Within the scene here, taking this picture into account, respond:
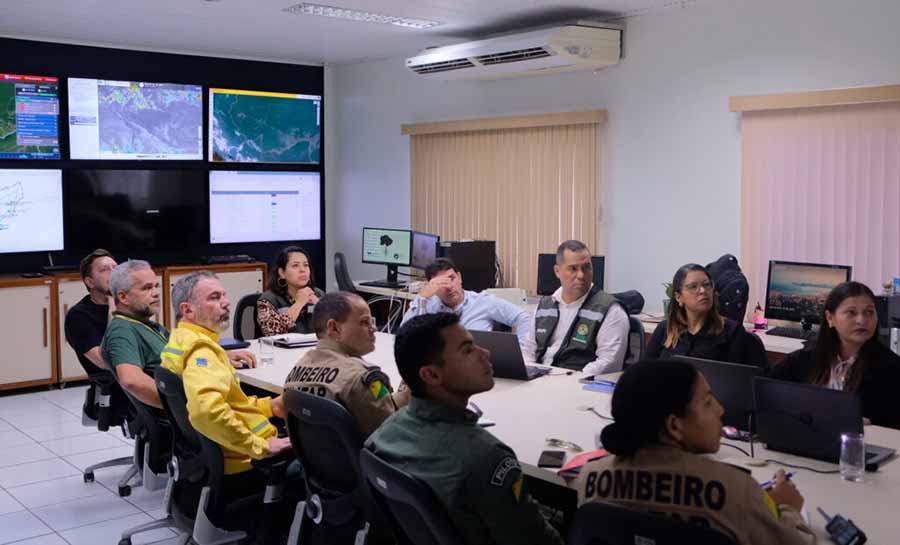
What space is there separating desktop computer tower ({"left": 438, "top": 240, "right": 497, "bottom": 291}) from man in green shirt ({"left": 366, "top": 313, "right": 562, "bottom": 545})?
16.5 feet

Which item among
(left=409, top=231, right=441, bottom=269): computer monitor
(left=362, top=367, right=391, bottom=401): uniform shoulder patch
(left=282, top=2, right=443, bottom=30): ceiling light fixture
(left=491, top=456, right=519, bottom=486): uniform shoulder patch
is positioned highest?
(left=282, top=2, right=443, bottom=30): ceiling light fixture

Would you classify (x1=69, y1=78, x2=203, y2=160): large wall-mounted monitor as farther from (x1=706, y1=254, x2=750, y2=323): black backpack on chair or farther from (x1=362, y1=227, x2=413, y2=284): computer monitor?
(x1=706, y1=254, x2=750, y2=323): black backpack on chair

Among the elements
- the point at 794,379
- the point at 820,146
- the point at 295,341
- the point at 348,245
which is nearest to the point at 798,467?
the point at 794,379

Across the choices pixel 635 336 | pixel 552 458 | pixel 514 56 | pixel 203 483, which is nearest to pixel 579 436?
pixel 552 458

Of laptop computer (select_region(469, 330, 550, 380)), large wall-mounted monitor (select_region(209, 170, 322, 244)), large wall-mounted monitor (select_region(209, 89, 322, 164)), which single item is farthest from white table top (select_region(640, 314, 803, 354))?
large wall-mounted monitor (select_region(209, 89, 322, 164))

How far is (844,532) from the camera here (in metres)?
2.32

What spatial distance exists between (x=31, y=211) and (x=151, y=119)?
1.31 meters

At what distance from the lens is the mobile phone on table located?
2959 millimetres

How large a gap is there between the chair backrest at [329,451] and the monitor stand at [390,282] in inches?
202

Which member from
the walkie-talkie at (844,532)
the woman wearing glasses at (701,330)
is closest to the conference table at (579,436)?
the walkie-talkie at (844,532)

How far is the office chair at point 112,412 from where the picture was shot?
192 inches

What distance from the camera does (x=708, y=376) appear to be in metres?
3.31

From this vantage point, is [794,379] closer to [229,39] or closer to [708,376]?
[708,376]

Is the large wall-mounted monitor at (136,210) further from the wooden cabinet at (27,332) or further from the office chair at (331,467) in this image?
the office chair at (331,467)
